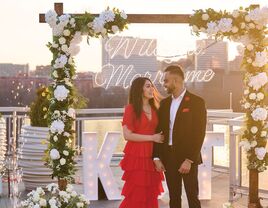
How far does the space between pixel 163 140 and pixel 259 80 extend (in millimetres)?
1491

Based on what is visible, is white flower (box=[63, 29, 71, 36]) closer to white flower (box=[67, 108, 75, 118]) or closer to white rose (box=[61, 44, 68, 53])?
white rose (box=[61, 44, 68, 53])

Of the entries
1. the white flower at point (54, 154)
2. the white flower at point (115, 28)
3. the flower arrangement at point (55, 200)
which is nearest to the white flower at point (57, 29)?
the white flower at point (115, 28)

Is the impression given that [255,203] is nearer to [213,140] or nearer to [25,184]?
[213,140]

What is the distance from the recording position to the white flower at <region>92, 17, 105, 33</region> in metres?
6.36

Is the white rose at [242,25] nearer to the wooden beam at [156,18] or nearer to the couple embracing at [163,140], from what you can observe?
the wooden beam at [156,18]

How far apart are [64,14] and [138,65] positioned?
1.93 m

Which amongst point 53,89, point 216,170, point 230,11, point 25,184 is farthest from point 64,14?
point 216,170

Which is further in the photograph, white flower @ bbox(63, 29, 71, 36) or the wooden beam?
the wooden beam

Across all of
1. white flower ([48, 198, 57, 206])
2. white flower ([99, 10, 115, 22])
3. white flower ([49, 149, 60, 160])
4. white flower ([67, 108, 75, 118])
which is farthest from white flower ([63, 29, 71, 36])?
white flower ([48, 198, 57, 206])

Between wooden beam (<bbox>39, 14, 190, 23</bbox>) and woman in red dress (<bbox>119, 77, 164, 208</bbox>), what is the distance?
1.01 meters

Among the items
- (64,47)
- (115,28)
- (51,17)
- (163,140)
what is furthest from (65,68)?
(163,140)

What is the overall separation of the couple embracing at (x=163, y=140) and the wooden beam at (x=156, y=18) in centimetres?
101

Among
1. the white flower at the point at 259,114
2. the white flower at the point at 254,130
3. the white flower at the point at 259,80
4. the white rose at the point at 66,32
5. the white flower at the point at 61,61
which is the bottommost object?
the white flower at the point at 254,130

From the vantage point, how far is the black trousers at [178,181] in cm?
555
